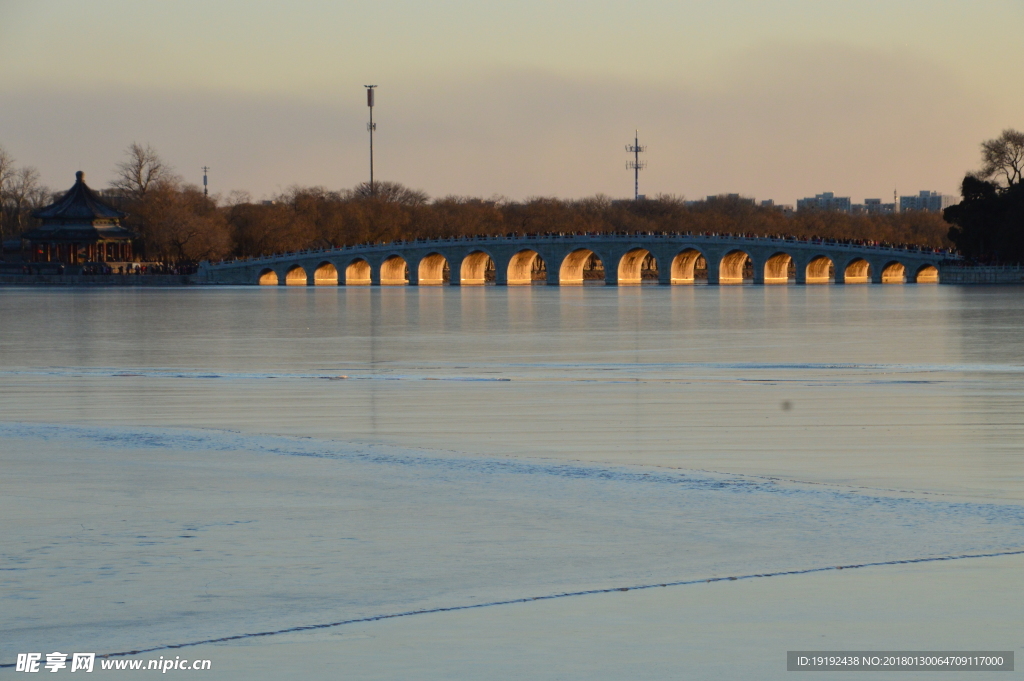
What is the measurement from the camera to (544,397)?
51.2 feet

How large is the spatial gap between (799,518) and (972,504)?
42.5 inches

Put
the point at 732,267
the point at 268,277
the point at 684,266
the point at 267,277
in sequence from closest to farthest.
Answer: the point at 732,267
the point at 267,277
the point at 268,277
the point at 684,266

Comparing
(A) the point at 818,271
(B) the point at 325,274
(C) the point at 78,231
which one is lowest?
(B) the point at 325,274

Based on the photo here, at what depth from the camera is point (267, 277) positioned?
94062mm

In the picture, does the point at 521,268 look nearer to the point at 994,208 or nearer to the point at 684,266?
the point at 684,266

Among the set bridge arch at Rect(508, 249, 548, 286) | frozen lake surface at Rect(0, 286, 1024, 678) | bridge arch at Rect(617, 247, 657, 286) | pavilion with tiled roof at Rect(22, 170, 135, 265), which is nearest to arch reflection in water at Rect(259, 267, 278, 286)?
pavilion with tiled roof at Rect(22, 170, 135, 265)

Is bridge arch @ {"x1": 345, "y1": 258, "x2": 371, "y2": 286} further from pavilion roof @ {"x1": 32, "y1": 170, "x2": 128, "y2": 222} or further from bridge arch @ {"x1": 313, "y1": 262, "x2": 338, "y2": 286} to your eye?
pavilion roof @ {"x1": 32, "y1": 170, "x2": 128, "y2": 222}

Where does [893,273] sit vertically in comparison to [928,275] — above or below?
above

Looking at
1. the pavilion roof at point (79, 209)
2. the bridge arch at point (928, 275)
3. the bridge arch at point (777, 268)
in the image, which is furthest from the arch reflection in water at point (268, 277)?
the bridge arch at point (928, 275)

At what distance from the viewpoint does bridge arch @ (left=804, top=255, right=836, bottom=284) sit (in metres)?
89.3

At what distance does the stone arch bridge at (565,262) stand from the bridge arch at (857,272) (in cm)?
6

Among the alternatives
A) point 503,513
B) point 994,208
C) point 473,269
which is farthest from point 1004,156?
point 503,513

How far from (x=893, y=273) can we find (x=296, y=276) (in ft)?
124

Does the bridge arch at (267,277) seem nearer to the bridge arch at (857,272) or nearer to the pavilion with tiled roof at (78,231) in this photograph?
the pavilion with tiled roof at (78,231)
